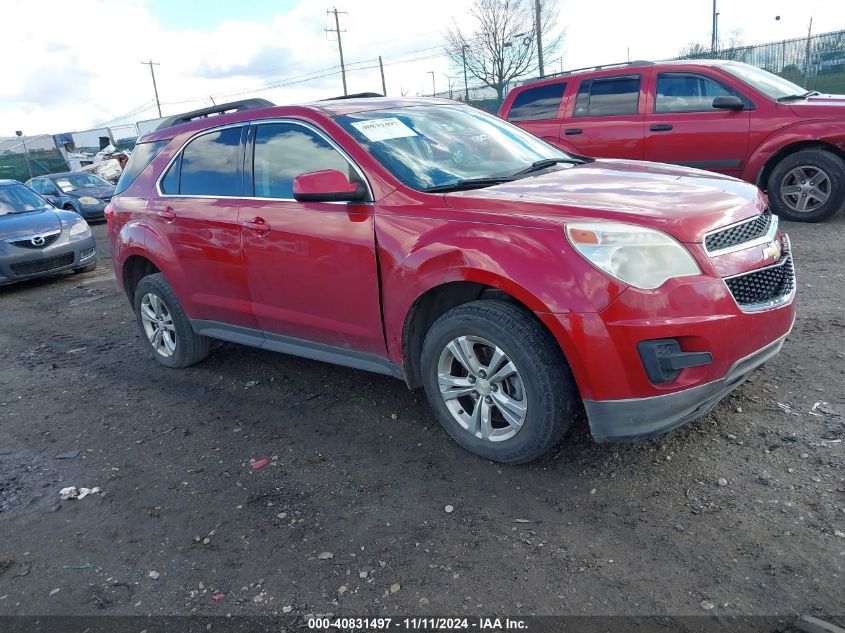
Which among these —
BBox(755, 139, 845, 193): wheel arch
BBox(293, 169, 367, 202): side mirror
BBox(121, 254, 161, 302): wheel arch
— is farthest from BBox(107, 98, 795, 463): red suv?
BBox(755, 139, 845, 193): wheel arch

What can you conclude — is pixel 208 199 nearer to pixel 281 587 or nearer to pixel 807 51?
pixel 281 587

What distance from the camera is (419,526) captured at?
298cm

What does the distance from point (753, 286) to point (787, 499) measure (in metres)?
0.93

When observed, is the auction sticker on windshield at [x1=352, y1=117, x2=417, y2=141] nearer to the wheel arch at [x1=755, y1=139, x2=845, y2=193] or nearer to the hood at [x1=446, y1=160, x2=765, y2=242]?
the hood at [x1=446, y1=160, x2=765, y2=242]

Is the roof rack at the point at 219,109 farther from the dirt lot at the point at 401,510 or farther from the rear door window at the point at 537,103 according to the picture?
the rear door window at the point at 537,103

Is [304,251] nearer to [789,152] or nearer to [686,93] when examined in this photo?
[686,93]

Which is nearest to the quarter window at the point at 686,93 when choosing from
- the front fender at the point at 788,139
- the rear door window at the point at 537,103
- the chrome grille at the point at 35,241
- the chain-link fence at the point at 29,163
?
the front fender at the point at 788,139

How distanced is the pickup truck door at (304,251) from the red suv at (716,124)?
203 inches

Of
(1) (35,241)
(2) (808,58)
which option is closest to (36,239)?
(1) (35,241)

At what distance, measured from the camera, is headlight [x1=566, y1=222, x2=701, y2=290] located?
284 centimetres

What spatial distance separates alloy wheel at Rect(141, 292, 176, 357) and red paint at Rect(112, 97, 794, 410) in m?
0.43

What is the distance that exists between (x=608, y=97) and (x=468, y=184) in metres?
5.99

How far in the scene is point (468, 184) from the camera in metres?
3.60

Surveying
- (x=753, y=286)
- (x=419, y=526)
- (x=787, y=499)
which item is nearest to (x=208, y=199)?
(x=419, y=526)
